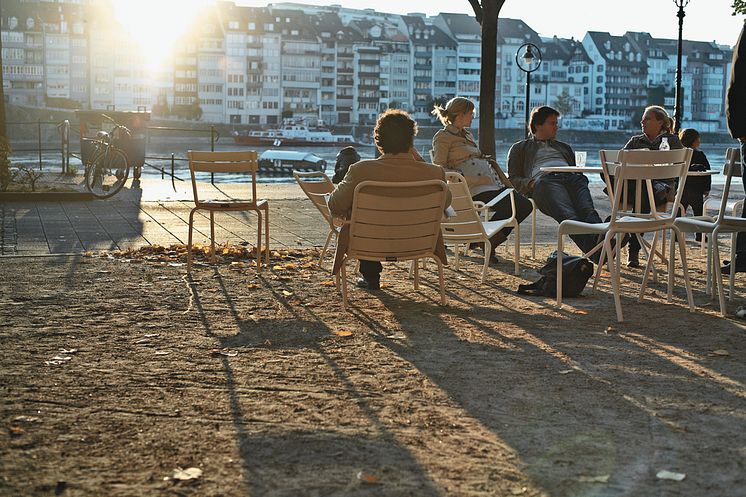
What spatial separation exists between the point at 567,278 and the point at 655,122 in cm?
218

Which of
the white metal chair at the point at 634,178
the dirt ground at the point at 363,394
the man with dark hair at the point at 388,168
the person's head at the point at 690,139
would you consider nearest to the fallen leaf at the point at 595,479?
the dirt ground at the point at 363,394

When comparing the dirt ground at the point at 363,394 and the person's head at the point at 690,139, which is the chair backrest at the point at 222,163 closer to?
the dirt ground at the point at 363,394

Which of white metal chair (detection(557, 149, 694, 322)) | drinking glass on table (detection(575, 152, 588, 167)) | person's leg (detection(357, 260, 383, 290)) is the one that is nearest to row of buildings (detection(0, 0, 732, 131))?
drinking glass on table (detection(575, 152, 588, 167))

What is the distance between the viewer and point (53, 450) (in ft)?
12.2

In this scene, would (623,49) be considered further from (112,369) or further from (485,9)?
(112,369)

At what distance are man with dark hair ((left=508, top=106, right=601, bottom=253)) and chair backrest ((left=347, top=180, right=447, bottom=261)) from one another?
1.94 metres

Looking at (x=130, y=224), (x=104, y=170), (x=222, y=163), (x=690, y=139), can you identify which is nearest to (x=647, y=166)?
(x=222, y=163)

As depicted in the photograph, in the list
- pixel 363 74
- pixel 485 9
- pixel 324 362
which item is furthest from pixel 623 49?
pixel 324 362

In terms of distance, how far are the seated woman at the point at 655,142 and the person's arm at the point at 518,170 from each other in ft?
2.47

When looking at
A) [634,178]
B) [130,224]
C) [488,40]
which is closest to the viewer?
[634,178]

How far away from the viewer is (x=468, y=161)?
29.5ft

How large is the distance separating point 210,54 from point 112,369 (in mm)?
117304

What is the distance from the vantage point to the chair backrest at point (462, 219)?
7.71 meters

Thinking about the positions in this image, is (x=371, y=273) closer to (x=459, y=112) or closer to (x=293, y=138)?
(x=459, y=112)
